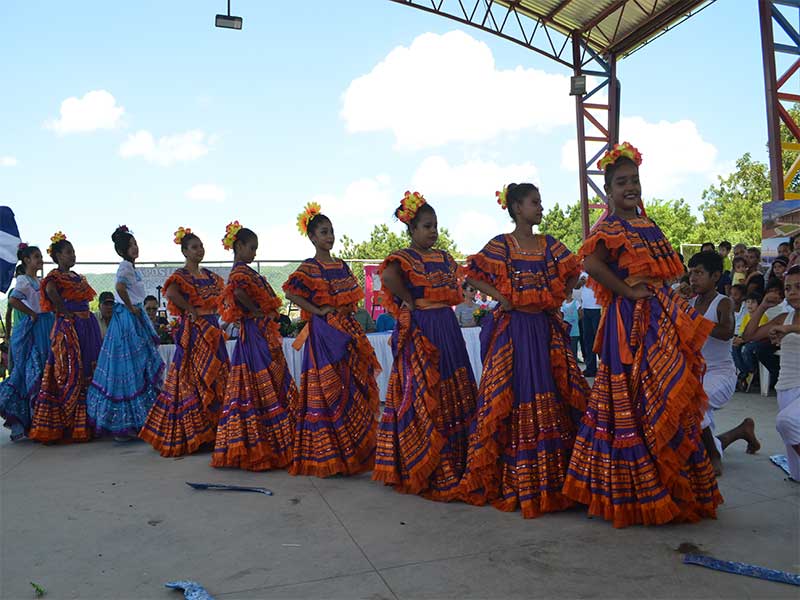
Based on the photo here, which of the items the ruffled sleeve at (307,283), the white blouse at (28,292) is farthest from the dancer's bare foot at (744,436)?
the white blouse at (28,292)

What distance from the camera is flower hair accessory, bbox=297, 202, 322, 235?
16.7 feet

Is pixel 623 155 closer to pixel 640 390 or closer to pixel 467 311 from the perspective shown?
pixel 640 390

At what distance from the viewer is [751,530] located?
10.4ft

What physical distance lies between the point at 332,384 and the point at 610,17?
12.2m

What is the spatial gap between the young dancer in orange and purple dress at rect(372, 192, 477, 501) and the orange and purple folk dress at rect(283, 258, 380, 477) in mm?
550

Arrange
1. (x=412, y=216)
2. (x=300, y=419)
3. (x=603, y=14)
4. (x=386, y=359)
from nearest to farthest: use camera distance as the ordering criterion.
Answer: (x=412, y=216)
(x=300, y=419)
(x=386, y=359)
(x=603, y=14)

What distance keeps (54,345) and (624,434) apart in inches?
218

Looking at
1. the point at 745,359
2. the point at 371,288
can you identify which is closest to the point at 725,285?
the point at 745,359

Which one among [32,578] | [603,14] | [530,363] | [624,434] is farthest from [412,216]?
[603,14]

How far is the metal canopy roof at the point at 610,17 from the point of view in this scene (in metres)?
12.9

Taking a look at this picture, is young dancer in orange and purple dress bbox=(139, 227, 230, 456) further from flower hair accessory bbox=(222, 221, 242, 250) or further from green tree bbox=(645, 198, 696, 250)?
green tree bbox=(645, 198, 696, 250)

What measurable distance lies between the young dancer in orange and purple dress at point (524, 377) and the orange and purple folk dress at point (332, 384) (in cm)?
121

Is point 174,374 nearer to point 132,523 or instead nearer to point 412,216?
point 132,523

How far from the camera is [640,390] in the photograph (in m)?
3.28
